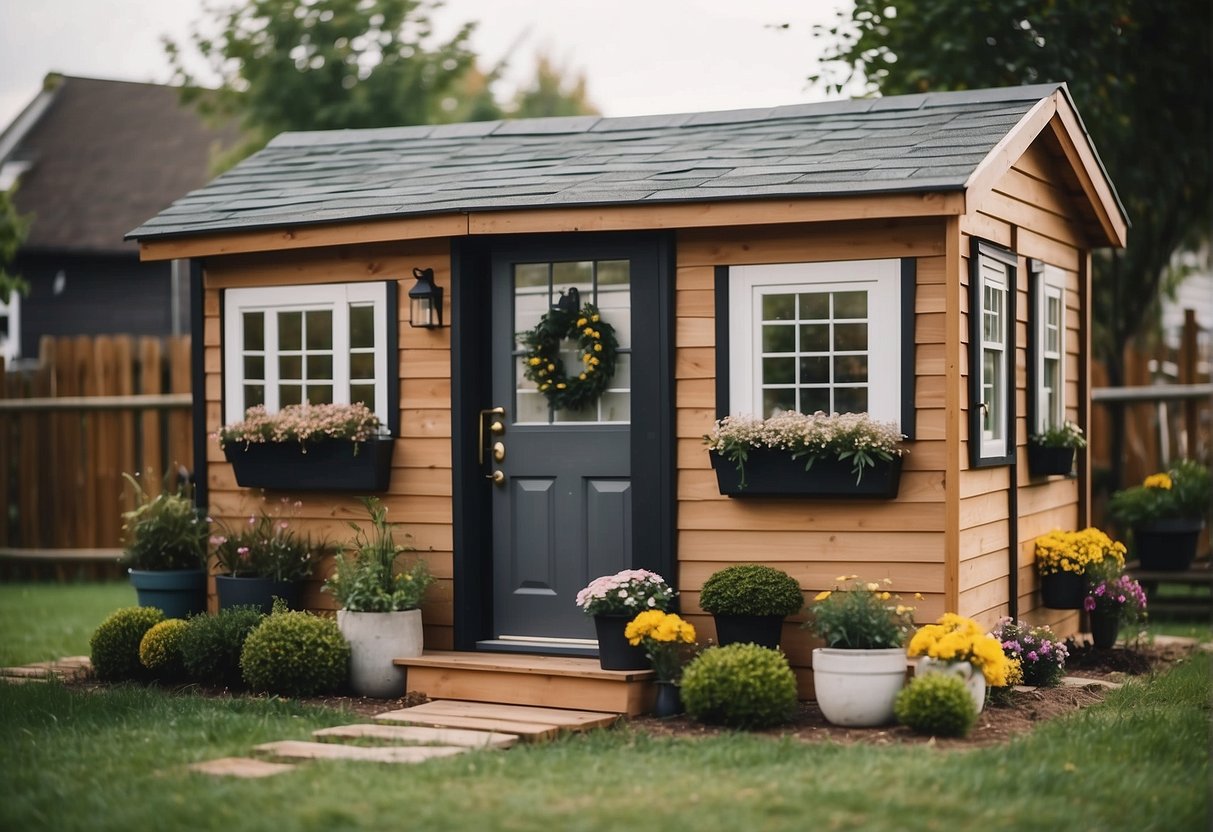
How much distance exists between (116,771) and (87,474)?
8.17 meters

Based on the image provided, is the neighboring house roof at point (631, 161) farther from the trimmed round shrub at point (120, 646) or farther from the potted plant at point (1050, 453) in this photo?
the trimmed round shrub at point (120, 646)

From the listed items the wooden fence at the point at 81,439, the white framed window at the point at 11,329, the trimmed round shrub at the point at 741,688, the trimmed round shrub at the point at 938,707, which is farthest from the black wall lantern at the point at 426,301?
the white framed window at the point at 11,329

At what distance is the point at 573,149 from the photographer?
28.9 ft

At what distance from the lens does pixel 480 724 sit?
675 cm

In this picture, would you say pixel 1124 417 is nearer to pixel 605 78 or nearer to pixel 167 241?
pixel 167 241

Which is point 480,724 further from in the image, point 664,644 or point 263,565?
point 263,565

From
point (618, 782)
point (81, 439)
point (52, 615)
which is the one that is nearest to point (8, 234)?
point (81, 439)

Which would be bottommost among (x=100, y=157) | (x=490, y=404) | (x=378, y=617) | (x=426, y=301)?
(x=378, y=617)

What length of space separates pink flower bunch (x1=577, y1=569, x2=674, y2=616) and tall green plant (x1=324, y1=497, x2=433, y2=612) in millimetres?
984

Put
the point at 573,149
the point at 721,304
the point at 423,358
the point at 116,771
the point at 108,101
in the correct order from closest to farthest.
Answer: the point at 116,771 → the point at 721,304 → the point at 423,358 → the point at 573,149 → the point at 108,101

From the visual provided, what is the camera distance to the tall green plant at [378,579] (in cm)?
769

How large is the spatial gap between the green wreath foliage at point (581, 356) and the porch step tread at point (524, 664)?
1365 millimetres

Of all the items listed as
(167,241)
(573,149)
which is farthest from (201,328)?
(573,149)

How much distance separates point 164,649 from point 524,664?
207cm
